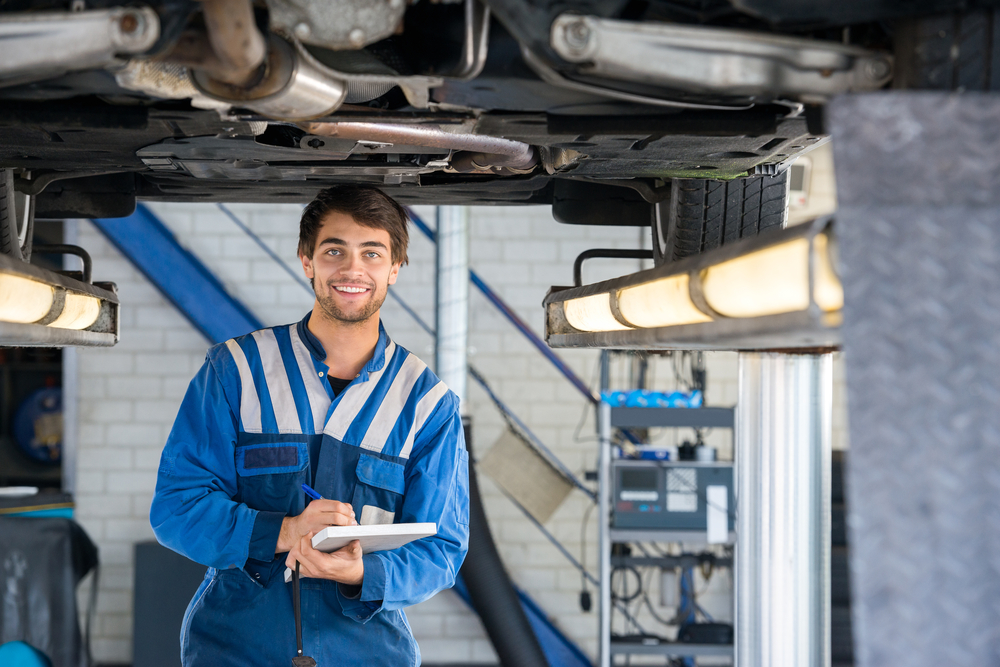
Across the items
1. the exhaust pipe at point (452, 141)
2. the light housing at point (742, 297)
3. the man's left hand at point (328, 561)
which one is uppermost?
the exhaust pipe at point (452, 141)

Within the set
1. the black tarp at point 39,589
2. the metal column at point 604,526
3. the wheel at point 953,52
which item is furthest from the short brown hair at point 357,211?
the black tarp at point 39,589

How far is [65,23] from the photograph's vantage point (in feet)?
3.24

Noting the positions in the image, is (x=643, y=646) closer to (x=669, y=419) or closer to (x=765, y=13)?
(x=669, y=419)

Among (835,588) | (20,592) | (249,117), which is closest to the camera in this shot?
(249,117)

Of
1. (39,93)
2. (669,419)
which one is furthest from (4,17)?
(669,419)

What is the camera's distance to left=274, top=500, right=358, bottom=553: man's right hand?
1689 mm

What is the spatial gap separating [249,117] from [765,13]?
799 mm

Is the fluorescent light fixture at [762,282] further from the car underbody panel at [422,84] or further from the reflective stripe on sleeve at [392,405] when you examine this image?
the reflective stripe on sleeve at [392,405]

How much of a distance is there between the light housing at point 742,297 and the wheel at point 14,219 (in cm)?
144

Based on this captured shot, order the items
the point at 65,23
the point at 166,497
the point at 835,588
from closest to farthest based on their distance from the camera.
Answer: the point at 65,23, the point at 166,497, the point at 835,588

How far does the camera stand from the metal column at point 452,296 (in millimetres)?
4305

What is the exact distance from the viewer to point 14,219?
201 centimetres

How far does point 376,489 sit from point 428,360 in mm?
2830

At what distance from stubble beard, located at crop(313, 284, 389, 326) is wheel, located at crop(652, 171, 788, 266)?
0.77 meters
